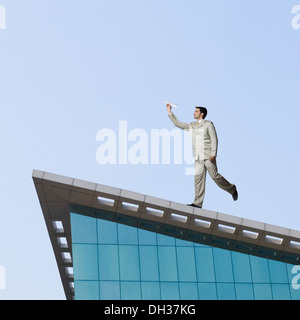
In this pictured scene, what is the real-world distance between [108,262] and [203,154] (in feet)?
20.1

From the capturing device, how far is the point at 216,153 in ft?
106

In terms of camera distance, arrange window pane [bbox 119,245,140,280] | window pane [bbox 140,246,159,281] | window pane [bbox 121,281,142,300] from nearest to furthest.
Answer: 1. window pane [bbox 121,281,142,300]
2. window pane [bbox 119,245,140,280]
3. window pane [bbox 140,246,159,281]

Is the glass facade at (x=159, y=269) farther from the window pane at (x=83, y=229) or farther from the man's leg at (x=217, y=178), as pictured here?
the man's leg at (x=217, y=178)

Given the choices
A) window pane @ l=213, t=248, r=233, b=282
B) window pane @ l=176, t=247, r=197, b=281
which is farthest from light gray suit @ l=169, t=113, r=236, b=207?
window pane @ l=213, t=248, r=233, b=282

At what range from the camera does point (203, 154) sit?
32.7 m

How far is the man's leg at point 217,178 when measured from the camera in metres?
32.4

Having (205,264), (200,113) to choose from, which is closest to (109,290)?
(205,264)

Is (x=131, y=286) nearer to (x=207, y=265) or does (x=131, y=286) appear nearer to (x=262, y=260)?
(x=207, y=265)

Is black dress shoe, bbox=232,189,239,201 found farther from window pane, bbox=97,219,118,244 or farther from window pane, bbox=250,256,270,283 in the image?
window pane, bbox=97,219,118,244

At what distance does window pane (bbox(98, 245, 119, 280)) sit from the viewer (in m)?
30.5

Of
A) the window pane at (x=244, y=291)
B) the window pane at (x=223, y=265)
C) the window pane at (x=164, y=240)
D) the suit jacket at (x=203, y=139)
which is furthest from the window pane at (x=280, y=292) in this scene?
the suit jacket at (x=203, y=139)
